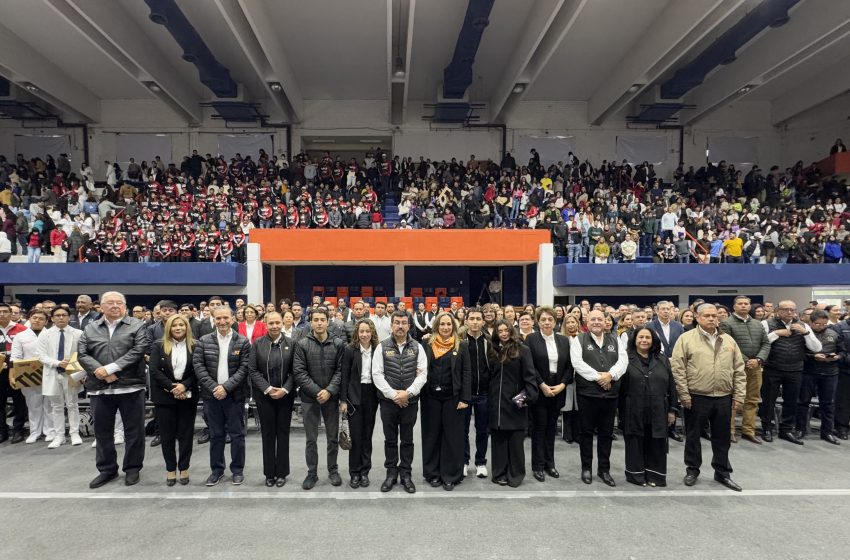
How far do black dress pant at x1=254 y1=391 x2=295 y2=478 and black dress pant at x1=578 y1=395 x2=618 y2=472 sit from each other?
121 inches

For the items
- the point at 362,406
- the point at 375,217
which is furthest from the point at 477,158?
the point at 362,406

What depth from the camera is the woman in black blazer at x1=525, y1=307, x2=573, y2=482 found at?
17.0 feet

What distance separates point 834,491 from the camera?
192 inches

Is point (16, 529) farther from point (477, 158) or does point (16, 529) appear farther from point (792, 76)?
point (792, 76)

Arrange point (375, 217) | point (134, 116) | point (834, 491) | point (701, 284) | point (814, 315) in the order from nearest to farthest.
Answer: point (834, 491), point (814, 315), point (701, 284), point (375, 217), point (134, 116)

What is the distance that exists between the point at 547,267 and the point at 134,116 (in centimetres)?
2055

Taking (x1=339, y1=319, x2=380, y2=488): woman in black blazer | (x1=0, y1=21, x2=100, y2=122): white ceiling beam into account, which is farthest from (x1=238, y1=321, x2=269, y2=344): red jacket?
(x1=0, y1=21, x2=100, y2=122): white ceiling beam

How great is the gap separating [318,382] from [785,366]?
6137mm

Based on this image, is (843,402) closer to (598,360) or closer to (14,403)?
(598,360)

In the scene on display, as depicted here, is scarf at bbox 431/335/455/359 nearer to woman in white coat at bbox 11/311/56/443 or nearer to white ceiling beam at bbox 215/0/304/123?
woman in white coat at bbox 11/311/56/443

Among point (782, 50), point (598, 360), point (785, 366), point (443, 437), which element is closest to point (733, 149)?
point (782, 50)

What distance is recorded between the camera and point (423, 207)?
17141 mm

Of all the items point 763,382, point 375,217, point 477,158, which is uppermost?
point 477,158

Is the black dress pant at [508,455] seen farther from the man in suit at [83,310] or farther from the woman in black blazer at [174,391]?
the man in suit at [83,310]
